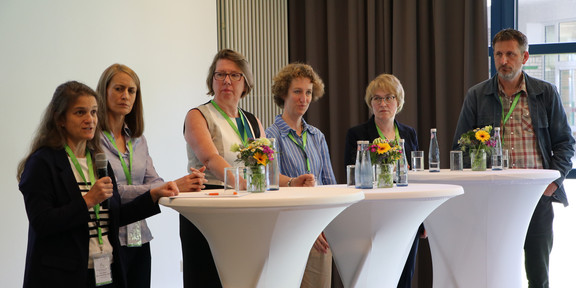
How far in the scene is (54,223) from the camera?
93.0 inches

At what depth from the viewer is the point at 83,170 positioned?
263 cm

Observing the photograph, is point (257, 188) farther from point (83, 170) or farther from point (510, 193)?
point (510, 193)

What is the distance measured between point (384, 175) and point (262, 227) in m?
0.88

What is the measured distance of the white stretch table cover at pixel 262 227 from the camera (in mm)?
2354

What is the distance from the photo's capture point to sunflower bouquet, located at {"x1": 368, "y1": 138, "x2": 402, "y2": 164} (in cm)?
313

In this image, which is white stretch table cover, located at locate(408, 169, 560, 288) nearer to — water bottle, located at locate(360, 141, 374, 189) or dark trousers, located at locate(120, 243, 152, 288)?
water bottle, located at locate(360, 141, 374, 189)

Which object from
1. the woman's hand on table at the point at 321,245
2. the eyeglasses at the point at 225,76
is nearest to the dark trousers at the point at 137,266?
the eyeglasses at the point at 225,76

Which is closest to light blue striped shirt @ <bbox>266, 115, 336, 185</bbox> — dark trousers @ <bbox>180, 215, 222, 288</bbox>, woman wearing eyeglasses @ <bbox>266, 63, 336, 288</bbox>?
woman wearing eyeglasses @ <bbox>266, 63, 336, 288</bbox>

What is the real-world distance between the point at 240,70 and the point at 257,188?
863 millimetres

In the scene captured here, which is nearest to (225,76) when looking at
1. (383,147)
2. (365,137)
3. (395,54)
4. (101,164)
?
(383,147)

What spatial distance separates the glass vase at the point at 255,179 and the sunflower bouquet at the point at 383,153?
2.25 feet

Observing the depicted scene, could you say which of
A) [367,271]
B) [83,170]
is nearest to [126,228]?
[83,170]

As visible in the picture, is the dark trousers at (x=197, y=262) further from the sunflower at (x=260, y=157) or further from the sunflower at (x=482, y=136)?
the sunflower at (x=482, y=136)

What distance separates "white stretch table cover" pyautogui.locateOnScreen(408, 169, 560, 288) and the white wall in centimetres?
224
